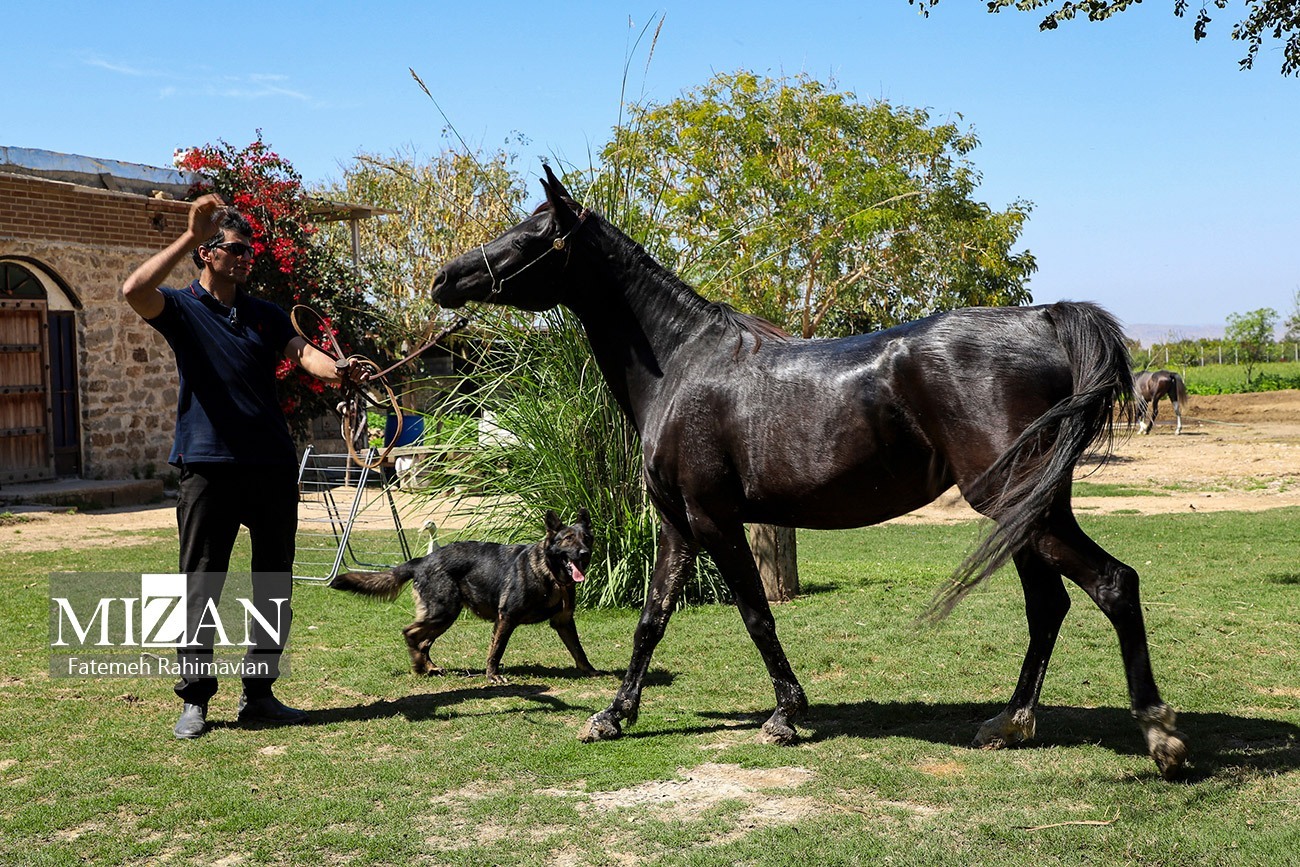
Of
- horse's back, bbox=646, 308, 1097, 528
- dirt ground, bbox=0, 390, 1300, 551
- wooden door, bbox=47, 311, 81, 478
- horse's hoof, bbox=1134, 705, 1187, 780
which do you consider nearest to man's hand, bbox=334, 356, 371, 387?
horse's back, bbox=646, 308, 1097, 528

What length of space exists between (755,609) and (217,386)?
2808 millimetres

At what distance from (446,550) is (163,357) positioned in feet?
43.6

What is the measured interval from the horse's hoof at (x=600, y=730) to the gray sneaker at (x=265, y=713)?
58.8 inches

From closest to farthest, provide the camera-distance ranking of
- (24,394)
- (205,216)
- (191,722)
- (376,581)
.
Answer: (205,216)
(191,722)
(376,581)
(24,394)

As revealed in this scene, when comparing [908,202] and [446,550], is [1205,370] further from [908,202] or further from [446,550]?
[446,550]

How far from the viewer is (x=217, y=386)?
530 cm

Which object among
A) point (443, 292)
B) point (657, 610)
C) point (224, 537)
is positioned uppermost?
point (443, 292)

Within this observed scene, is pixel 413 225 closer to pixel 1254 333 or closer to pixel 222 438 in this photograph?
pixel 222 438

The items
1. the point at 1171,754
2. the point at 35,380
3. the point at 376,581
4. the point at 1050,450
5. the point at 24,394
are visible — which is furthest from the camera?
the point at 35,380

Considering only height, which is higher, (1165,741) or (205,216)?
(205,216)

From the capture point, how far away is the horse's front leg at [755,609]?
16.1 feet

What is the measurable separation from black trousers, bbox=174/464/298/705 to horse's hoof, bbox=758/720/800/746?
251cm

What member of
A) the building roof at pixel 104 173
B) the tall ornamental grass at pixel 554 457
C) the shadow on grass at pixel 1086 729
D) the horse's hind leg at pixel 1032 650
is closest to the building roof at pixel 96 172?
the building roof at pixel 104 173

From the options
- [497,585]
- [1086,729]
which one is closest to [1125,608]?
[1086,729]
